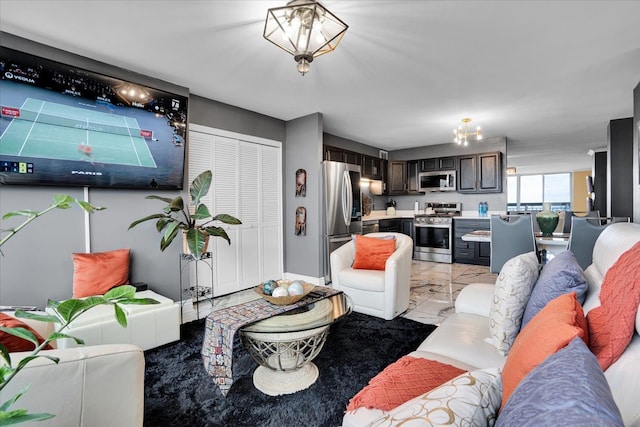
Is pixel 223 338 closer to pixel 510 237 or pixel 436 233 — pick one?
pixel 510 237

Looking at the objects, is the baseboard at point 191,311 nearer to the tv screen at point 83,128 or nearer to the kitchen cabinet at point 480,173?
the tv screen at point 83,128

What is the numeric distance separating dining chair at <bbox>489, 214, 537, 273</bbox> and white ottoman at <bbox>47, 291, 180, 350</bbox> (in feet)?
11.7

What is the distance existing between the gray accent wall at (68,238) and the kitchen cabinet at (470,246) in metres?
5.12

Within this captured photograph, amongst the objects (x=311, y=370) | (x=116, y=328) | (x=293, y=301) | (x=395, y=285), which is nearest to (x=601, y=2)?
(x=395, y=285)

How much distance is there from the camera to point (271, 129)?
4.52 meters

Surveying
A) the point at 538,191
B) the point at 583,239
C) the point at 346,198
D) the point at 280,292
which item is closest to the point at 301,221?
the point at 346,198

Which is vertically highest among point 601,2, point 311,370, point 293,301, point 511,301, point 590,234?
point 601,2

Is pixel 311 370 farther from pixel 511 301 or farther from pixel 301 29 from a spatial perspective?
pixel 301 29

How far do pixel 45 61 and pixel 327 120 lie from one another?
3248mm

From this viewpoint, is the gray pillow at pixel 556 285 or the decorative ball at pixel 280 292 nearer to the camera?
the gray pillow at pixel 556 285

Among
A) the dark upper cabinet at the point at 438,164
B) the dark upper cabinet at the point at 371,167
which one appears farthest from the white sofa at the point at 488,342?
the dark upper cabinet at the point at 438,164

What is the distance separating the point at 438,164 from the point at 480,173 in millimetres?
855

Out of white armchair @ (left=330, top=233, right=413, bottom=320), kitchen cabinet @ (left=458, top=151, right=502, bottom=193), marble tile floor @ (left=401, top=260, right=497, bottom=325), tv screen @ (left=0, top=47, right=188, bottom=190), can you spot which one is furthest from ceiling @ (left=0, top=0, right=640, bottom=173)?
marble tile floor @ (left=401, top=260, right=497, bottom=325)

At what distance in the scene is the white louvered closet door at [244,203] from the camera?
3.84m
